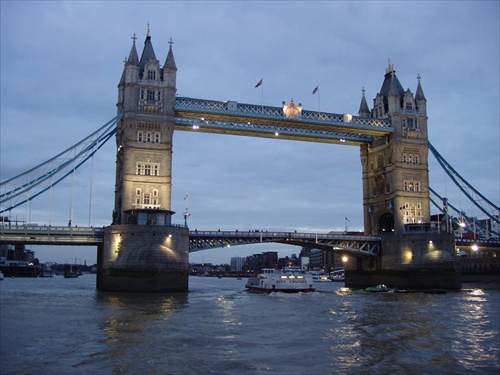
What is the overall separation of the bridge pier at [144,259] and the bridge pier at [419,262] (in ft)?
110

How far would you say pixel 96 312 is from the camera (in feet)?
136

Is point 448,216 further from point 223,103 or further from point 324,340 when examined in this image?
point 324,340

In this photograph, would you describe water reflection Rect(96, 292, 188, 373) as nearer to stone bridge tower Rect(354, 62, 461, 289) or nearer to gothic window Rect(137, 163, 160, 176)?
gothic window Rect(137, 163, 160, 176)

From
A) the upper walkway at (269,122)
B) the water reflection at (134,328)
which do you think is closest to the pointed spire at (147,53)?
the upper walkway at (269,122)

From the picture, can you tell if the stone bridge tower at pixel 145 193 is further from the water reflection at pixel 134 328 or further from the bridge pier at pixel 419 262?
the bridge pier at pixel 419 262

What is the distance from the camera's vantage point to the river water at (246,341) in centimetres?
2198

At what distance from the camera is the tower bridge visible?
66.1 m

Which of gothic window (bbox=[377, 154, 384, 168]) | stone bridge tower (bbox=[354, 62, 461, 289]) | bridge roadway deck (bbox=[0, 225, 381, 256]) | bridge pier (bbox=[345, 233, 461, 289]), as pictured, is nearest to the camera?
bridge roadway deck (bbox=[0, 225, 381, 256])

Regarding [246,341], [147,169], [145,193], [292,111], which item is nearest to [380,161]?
[292,111]

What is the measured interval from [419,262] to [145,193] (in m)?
40.7

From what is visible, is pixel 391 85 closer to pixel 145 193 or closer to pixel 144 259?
pixel 145 193

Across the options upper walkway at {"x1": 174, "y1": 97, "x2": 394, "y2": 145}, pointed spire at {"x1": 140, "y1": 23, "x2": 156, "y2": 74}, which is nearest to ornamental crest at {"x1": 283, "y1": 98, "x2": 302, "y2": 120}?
upper walkway at {"x1": 174, "y1": 97, "x2": 394, "y2": 145}

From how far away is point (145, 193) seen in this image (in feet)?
236

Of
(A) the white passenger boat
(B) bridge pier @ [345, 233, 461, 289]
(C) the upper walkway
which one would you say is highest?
(C) the upper walkway
